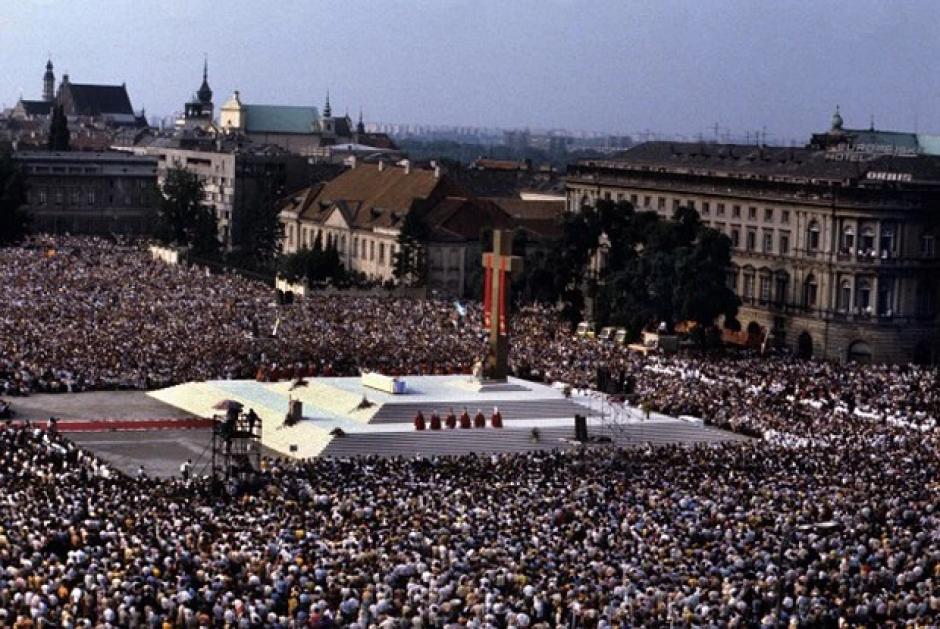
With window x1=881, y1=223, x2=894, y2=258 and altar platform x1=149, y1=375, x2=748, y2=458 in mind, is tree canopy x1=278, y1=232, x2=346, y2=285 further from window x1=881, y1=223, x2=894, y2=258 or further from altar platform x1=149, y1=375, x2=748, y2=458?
altar platform x1=149, y1=375, x2=748, y2=458

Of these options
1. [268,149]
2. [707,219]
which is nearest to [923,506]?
[707,219]

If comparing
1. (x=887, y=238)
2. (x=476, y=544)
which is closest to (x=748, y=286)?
(x=887, y=238)

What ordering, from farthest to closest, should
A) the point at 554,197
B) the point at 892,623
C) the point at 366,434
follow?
1. the point at 554,197
2. the point at 366,434
3. the point at 892,623

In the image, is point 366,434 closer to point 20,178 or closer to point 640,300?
point 640,300

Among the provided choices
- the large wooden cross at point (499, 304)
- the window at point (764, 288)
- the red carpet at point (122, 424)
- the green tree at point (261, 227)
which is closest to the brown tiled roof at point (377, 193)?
the green tree at point (261, 227)

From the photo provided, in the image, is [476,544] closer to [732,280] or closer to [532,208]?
[732,280]

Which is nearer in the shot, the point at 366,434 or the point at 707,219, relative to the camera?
the point at 366,434
